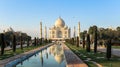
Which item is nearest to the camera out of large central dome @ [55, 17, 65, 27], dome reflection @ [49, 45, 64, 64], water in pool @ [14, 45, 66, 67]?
water in pool @ [14, 45, 66, 67]

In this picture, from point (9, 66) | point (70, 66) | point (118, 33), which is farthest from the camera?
point (118, 33)

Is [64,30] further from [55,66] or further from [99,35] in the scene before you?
[55,66]

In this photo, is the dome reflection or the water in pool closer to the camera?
the water in pool

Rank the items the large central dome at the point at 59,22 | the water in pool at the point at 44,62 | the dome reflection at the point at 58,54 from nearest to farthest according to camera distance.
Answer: the water in pool at the point at 44,62
the dome reflection at the point at 58,54
the large central dome at the point at 59,22

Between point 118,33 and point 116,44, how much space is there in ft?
29.4

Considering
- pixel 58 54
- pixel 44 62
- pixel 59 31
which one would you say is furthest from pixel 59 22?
pixel 44 62

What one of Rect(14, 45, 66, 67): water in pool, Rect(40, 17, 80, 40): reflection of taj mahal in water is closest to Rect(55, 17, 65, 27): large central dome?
Rect(40, 17, 80, 40): reflection of taj mahal in water

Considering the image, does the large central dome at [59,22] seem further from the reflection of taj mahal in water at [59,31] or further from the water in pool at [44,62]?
the water in pool at [44,62]

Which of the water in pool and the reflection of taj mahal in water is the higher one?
the reflection of taj mahal in water

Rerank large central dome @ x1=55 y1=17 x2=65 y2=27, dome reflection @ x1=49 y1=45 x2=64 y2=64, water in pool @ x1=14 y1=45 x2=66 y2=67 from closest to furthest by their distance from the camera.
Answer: water in pool @ x1=14 y1=45 x2=66 y2=67, dome reflection @ x1=49 y1=45 x2=64 y2=64, large central dome @ x1=55 y1=17 x2=65 y2=27

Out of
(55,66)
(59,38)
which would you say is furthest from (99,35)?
(59,38)

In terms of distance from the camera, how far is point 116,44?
40.6m

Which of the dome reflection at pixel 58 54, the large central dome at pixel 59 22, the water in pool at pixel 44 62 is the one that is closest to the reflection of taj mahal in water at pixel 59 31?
the large central dome at pixel 59 22

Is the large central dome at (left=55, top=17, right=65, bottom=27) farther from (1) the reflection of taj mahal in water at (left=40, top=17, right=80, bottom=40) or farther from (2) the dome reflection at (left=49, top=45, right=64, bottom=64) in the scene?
(2) the dome reflection at (left=49, top=45, right=64, bottom=64)
